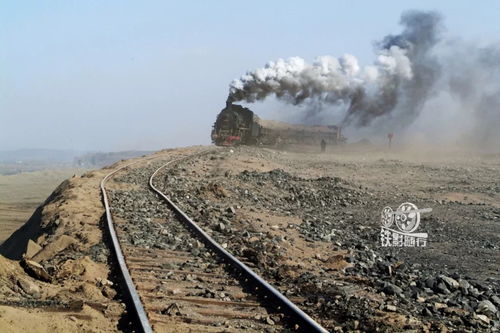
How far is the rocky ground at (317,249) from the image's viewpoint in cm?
607

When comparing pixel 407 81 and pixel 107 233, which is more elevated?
pixel 407 81

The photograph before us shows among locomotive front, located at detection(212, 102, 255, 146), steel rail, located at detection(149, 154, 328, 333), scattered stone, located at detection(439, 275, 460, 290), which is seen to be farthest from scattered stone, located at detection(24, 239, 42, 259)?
locomotive front, located at detection(212, 102, 255, 146)

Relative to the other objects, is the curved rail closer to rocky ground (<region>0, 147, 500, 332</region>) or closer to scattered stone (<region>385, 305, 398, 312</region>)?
rocky ground (<region>0, 147, 500, 332</region>)

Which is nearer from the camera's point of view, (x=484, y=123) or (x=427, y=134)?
(x=484, y=123)

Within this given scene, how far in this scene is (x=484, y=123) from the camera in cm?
5212

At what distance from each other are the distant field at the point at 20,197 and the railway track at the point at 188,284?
2094 centimetres

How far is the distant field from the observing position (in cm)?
3647

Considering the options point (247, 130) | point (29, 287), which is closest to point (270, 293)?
point (29, 287)

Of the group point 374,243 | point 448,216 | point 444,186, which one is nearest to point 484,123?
point 444,186

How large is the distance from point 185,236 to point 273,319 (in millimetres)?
4813

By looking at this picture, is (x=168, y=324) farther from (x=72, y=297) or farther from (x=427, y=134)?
(x=427, y=134)

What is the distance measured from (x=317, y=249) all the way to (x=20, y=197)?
59541 millimetres

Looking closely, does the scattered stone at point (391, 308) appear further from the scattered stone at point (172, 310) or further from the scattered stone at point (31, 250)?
the scattered stone at point (31, 250)

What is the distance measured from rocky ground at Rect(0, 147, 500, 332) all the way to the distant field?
17754mm
